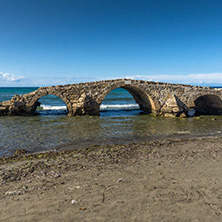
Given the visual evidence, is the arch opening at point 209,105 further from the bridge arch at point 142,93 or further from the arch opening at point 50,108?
the arch opening at point 50,108

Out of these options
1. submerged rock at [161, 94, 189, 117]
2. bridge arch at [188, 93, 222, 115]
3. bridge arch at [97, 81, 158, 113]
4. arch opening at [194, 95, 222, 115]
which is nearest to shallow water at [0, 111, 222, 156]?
submerged rock at [161, 94, 189, 117]

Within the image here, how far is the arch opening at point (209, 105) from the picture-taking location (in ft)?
78.2

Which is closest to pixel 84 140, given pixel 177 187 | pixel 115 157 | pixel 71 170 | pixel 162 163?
pixel 115 157

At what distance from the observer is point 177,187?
5.58 metres

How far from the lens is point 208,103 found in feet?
83.4

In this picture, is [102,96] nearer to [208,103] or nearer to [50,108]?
[50,108]

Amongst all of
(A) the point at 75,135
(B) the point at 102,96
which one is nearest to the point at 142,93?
(B) the point at 102,96

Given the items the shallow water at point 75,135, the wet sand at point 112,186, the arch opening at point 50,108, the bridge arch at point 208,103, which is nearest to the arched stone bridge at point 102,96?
the bridge arch at point 208,103

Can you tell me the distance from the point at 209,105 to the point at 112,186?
23.8m

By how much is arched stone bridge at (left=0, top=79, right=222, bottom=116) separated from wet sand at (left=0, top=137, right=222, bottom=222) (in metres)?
11.5

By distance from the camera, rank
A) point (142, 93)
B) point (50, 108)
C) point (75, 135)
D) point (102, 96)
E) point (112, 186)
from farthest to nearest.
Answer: point (50, 108)
point (142, 93)
point (102, 96)
point (75, 135)
point (112, 186)

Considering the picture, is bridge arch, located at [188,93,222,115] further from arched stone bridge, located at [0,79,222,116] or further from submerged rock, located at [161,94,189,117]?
submerged rock, located at [161,94,189,117]

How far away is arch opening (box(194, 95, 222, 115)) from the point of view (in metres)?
23.8

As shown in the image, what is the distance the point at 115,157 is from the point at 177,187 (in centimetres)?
322
